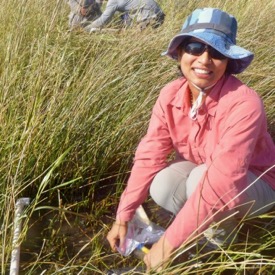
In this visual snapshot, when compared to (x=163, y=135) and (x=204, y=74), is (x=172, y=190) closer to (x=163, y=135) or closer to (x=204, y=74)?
(x=163, y=135)

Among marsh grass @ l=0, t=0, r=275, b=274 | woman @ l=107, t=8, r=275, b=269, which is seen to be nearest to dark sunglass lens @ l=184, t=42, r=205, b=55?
woman @ l=107, t=8, r=275, b=269

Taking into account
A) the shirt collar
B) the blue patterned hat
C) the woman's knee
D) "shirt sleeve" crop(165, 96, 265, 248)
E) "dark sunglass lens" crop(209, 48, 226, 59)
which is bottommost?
the woman's knee

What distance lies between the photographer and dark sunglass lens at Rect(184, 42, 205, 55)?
1913mm

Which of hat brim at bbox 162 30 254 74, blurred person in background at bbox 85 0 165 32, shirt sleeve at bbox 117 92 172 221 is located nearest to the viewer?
hat brim at bbox 162 30 254 74

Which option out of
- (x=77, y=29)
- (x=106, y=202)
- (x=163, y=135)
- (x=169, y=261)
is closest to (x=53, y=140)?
(x=106, y=202)

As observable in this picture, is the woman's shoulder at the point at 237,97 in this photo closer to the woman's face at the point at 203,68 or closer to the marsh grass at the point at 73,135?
the woman's face at the point at 203,68

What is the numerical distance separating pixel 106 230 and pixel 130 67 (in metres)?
1.03

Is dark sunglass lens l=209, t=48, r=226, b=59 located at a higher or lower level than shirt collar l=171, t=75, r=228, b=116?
higher

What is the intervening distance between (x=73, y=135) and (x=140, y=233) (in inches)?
22.2

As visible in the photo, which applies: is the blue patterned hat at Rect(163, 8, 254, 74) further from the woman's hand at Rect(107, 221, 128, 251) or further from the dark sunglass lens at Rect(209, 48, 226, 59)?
the woman's hand at Rect(107, 221, 128, 251)

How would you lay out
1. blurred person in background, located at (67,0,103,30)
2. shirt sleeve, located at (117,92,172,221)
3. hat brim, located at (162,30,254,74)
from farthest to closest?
1. blurred person in background, located at (67,0,103,30)
2. shirt sleeve, located at (117,92,172,221)
3. hat brim, located at (162,30,254,74)

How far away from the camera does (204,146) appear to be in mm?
2098

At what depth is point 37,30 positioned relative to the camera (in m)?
3.24

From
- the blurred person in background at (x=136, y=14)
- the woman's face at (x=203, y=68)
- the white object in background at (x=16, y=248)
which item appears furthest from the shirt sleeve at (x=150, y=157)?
the blurred person in background at (x=136, y=14)
